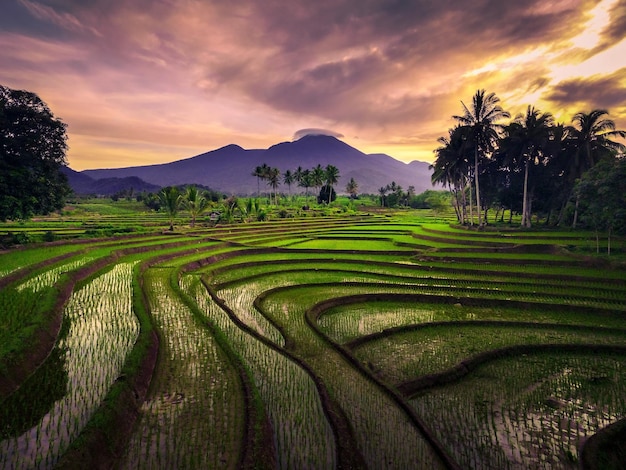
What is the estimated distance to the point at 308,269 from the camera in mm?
20031

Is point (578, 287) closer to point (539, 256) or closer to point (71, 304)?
point (539, 256)

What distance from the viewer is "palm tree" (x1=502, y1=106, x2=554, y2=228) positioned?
31375 millimetres

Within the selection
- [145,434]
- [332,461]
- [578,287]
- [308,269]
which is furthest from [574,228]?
[145,434]

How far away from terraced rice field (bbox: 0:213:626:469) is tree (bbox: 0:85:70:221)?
143 inches

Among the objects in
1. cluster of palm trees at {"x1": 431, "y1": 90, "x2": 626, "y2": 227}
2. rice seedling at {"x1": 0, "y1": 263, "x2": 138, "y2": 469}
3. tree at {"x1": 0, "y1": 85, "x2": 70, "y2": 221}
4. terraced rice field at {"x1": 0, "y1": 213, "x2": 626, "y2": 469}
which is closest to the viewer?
rice seedling at {"x1": 0, "y1": 263, "x2": 138, "y2": 469}

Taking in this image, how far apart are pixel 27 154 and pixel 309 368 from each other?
22.7 m

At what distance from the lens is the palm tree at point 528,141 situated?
103 feet

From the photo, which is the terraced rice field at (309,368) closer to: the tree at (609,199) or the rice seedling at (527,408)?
the rice seedling at (527,408)

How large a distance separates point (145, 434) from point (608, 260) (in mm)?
22720

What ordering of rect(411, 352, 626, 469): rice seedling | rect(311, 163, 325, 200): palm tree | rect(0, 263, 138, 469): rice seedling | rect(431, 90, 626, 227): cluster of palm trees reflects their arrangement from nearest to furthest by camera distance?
1. rect(0, 263, 138, 469): rice seedling
2. rect(411, 352, 626, 469): rice seedling
3. rect(431, 90, 626, 227): cluster of palm trees
4. rect(311, 163, 325, 200): palm tree

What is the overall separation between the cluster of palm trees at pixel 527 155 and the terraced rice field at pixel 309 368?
735 inches

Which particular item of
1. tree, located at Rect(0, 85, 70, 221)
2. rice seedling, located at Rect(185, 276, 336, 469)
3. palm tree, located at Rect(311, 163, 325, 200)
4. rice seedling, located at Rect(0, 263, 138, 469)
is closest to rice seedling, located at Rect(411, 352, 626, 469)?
rice seedling, located at Rect(185, 276, 336, 469)

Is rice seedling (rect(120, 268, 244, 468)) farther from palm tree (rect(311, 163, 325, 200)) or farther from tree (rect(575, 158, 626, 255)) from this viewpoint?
palm tree (rect(311, 163, 325, 200))

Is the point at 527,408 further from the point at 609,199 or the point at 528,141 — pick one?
the point at 528,141
